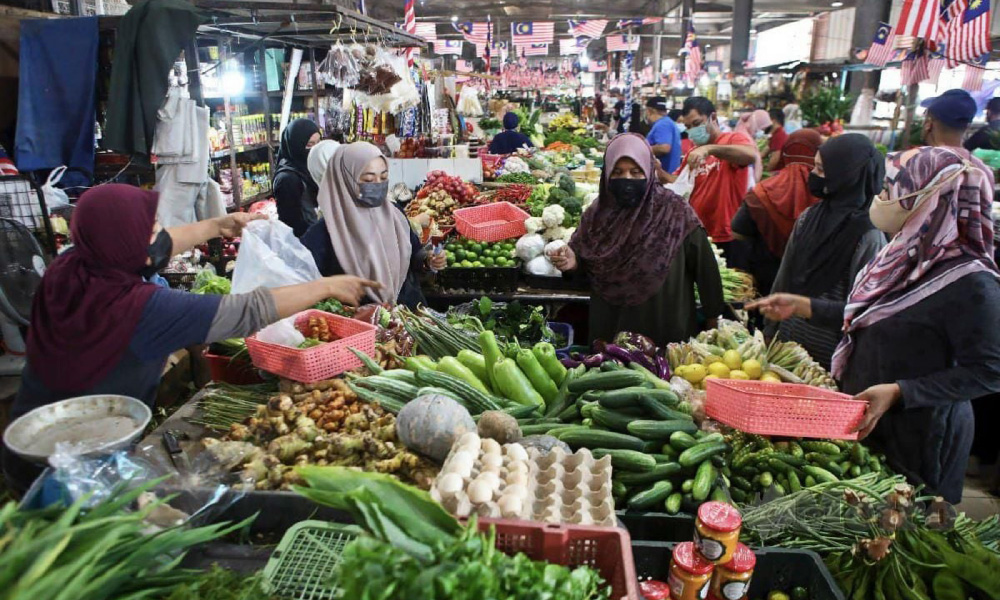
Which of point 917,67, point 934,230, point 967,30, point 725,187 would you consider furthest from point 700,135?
point 934,230

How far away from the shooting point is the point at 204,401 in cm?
277

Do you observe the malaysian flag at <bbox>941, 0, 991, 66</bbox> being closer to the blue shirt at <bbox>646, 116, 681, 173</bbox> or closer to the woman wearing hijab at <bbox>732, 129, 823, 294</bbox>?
the blue shirt at <bbox>646, 116, 681, 173</bbox>

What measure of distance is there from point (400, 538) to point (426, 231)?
14.7 ft

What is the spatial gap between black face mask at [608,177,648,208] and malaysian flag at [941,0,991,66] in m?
8.46

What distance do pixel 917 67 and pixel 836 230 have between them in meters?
8.15

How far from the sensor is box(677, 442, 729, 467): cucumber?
81.8 inches

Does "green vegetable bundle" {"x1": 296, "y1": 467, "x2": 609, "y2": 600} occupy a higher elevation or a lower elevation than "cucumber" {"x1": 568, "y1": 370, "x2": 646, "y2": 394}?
higher

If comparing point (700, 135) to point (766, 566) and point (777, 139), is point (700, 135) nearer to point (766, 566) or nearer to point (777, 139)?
point (777, 139)

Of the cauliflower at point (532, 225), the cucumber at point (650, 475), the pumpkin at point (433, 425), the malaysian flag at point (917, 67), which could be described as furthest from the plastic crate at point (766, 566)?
the malaysian flag at point (917, 67)

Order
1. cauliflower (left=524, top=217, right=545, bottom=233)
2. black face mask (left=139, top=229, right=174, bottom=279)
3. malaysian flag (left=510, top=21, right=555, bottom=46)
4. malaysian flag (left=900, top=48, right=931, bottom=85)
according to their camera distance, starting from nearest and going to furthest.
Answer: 1. black face mask (left=139, top=229, right=174, bottom=279)
2. cauliflower (left=524, top=217, right=545, bottom=233)
3. malaysian flag (left=900, top=48, right=931, bottom=85)
4. malaysian flag (left=510, top=21, right=555, bottom=46)

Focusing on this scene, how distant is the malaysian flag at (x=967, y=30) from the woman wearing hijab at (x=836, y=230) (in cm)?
762

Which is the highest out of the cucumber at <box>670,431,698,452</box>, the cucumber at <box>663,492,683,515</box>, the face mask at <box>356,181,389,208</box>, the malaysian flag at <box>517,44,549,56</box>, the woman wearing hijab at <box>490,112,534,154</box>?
the malaysian flag at <box>517,44,549,56</box>

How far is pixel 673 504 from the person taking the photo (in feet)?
6.53

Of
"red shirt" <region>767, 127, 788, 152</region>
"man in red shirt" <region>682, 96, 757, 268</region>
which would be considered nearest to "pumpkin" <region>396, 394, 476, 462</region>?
"man in red shirt" <region>682, 96, 757, 268</region>
